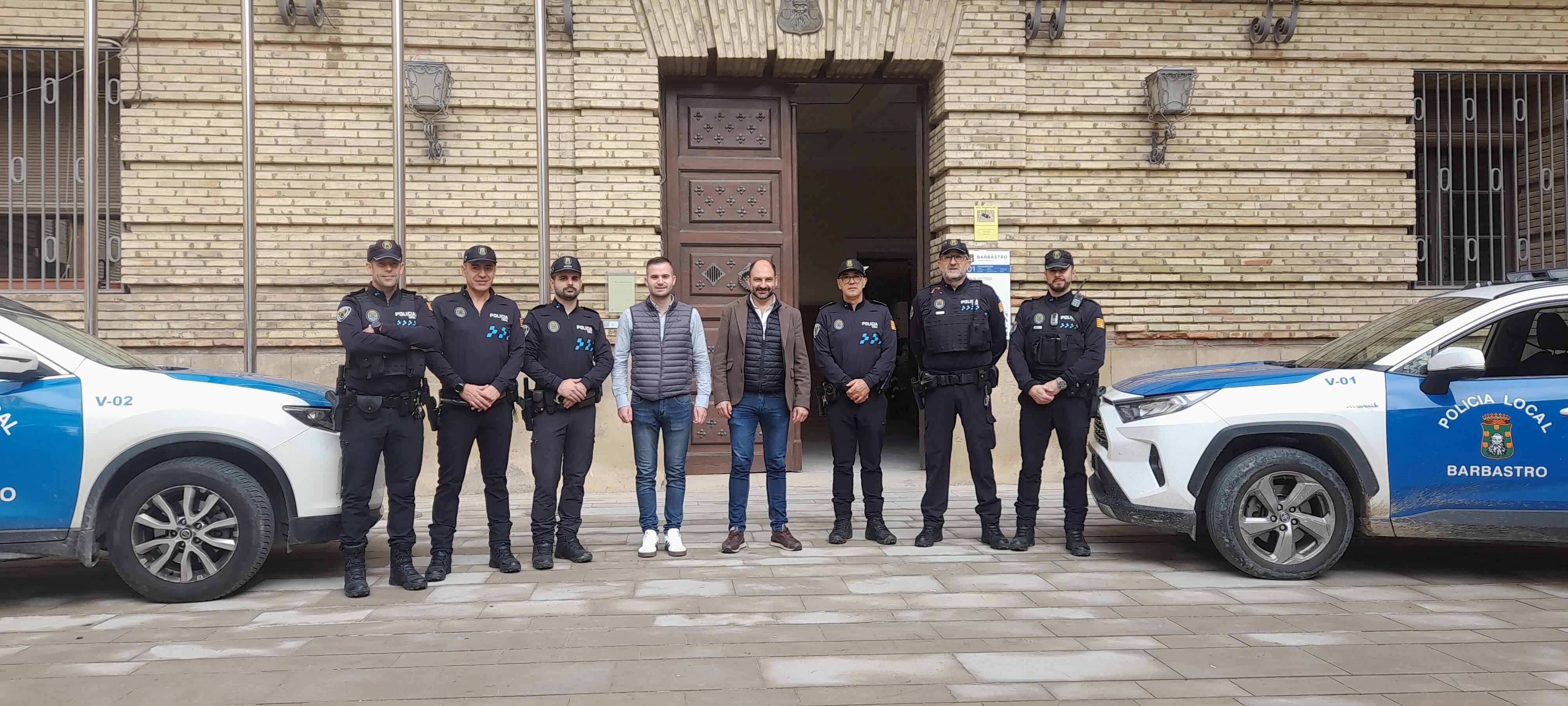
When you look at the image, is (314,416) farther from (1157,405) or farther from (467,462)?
(1157,405)

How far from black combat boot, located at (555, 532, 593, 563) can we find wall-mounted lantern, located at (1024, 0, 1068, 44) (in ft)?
20.3

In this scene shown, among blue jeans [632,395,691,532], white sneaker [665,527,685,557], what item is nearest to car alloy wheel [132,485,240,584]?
blue jeans [632,395,691,532]

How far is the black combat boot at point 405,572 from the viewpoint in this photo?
5.52m

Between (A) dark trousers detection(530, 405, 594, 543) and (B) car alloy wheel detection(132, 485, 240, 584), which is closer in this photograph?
(B) car alloy wheel detection(132, 485, 240, 584)

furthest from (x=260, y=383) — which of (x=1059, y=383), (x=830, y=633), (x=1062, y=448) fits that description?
(x=1062, y=448)

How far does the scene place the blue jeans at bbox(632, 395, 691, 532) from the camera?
645 cm

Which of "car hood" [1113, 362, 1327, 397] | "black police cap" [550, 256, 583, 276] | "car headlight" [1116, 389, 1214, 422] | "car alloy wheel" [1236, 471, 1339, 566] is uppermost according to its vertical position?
"black police cap" [550, 256, 583, 276]

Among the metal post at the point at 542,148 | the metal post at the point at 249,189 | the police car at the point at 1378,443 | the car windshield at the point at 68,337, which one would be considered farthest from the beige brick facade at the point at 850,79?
the police car at the point at 1378,443

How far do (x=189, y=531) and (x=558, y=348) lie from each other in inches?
81.0

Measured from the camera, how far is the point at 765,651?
4.29 m

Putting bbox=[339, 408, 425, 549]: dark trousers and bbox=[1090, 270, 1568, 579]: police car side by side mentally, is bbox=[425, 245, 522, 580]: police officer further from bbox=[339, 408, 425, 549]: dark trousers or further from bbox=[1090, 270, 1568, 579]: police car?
bbox=[1090, 270, 1568, 579]: police car

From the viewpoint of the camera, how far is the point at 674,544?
6.42 metres

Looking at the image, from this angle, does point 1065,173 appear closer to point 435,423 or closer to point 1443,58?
point 1443,58

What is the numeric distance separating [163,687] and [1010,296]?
7.35 m
